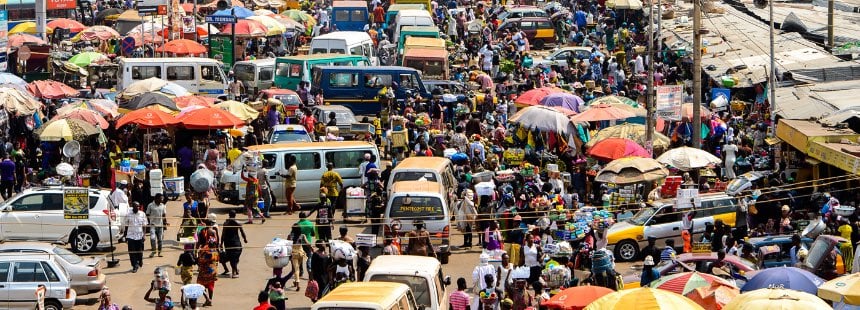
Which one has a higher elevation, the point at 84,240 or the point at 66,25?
the point at 66,25

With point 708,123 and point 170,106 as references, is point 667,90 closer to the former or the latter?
point 708,123

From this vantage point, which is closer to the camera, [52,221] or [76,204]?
[76,204]

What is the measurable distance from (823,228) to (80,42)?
33034 mm

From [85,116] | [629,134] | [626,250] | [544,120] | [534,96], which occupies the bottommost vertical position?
[626,250]

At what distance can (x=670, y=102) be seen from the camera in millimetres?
32125

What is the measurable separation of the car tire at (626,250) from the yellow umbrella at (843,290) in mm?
7976

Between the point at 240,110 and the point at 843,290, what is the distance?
19466 millimetres

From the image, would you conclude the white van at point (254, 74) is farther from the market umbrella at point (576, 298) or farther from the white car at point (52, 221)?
the market umbrella at point (576, 298)

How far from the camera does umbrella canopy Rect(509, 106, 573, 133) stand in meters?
34.5

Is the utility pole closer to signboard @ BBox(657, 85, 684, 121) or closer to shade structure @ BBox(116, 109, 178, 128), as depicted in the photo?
signboard @ BBox(657, 85, 684, 121)

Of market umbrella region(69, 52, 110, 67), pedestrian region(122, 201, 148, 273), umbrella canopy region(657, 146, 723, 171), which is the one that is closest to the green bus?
market umbrella region(69, 52, 110, 67)

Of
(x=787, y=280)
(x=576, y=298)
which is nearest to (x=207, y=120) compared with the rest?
(x=576, y=298)

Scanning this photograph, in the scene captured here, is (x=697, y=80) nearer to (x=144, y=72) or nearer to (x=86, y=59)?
(x=144, y=72)

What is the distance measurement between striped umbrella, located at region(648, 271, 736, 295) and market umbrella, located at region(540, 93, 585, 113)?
16527 millimetres
